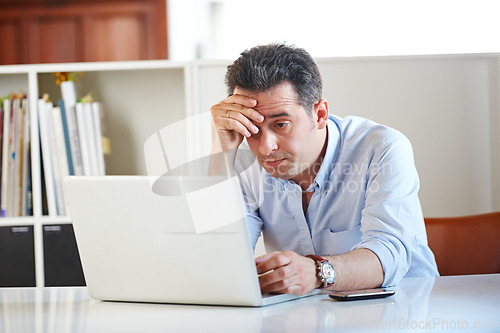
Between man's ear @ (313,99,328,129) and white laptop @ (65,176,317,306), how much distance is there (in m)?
0.67

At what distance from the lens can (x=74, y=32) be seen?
443cm

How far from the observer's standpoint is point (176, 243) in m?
1.06

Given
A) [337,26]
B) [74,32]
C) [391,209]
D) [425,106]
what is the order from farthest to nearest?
[74,32] → [337,26] → [425,106] → [391,209]

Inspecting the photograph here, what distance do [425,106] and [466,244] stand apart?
0.71 metres

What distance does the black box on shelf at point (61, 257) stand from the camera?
2324 mm

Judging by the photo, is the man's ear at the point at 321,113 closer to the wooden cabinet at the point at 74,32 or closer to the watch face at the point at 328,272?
the watch face at the point at 328,272

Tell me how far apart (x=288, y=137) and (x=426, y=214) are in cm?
91

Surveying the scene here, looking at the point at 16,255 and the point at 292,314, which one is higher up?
the point at 292,314

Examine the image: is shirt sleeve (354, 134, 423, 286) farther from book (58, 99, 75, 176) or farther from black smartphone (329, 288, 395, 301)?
book (58, 99, 75, 176)

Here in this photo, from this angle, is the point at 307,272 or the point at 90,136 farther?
the point at 90,136

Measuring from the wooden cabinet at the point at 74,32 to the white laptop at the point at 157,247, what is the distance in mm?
3387

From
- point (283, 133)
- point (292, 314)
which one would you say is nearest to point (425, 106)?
point (283, 133)

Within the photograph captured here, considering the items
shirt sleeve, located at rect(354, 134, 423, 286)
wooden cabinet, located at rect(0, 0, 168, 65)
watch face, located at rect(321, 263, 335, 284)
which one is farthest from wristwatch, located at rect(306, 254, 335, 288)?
wooden cabinet, located at rect(0, 0, 168, 65)

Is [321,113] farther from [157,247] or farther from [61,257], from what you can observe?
[61,257]
